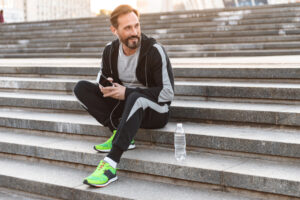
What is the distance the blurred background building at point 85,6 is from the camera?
25.9 m

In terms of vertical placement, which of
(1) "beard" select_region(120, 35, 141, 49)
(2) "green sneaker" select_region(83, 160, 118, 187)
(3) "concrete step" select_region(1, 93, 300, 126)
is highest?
(1) "beard" select_region(120, 35, 141, 49)

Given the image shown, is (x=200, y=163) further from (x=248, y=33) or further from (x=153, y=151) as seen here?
(x=248, y=33)

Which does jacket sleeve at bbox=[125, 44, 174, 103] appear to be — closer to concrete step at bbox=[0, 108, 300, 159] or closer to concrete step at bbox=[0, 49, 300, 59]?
concrete step at bbox=[0, 108, 300, 159]

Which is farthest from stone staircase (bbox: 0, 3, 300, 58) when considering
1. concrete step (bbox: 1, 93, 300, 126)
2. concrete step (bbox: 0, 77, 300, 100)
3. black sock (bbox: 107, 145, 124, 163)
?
black sock (bbox: 107, 145, 124, 163)

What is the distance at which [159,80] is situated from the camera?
3574 millimetres

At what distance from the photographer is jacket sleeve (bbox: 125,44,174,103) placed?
3510 mm

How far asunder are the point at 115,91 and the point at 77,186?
86 centimetres

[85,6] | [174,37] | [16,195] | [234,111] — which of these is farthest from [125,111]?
[85,6]

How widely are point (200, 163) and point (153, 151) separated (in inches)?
22.1

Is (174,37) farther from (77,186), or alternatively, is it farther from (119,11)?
(77,186)

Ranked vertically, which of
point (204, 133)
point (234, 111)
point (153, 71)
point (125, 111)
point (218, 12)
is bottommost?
point (204, 133)

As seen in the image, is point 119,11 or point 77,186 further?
point 119,11

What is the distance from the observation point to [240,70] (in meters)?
4.80

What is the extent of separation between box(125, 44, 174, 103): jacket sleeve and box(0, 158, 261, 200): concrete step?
0.74 meters
